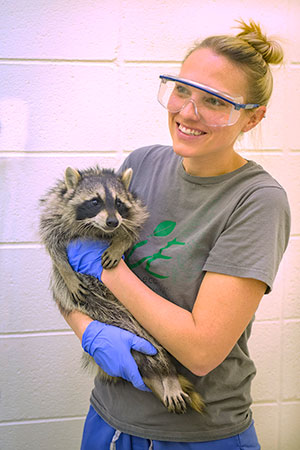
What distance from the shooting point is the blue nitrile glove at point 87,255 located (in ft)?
6.03

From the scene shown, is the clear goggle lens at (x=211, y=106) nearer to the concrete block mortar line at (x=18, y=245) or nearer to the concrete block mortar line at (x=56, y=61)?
the concrete block mortar line at (x=56, y=61)

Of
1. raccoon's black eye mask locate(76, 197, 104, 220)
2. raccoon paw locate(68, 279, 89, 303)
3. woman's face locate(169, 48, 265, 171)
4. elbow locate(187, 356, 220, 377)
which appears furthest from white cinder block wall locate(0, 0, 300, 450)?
elbow locate(187, 356, 220, 377)

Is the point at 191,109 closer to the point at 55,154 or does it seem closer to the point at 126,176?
the point at 126,176

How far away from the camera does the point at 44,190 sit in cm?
261

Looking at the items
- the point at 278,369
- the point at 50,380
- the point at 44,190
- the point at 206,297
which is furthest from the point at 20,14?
the point at 278,369

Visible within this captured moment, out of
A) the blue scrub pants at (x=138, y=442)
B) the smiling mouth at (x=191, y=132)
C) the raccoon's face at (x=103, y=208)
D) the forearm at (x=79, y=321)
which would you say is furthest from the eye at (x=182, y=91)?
the blue scrub pants at (x=138, y=442)

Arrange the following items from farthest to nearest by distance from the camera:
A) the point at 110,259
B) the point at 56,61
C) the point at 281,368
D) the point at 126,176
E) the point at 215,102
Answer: the point at 281,368 → the point at 56,61 → the point at 126,176 → the point at 110,259 → the point at 215,102

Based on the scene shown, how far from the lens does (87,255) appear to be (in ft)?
6.21

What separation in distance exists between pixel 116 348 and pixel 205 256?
505mm

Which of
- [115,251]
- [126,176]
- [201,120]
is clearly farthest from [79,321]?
[201,120]

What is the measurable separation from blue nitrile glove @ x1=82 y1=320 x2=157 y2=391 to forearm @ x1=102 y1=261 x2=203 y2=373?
20cm

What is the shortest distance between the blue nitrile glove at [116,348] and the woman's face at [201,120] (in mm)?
753

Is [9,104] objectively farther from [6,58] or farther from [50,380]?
[50,380]

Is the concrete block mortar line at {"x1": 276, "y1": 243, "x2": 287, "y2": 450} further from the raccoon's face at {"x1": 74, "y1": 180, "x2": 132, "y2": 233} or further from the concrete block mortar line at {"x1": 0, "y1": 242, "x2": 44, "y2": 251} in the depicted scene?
the concrete block mortar line at {"x1": 0, "y1": 242, "x2": 44, "y2": 251}
